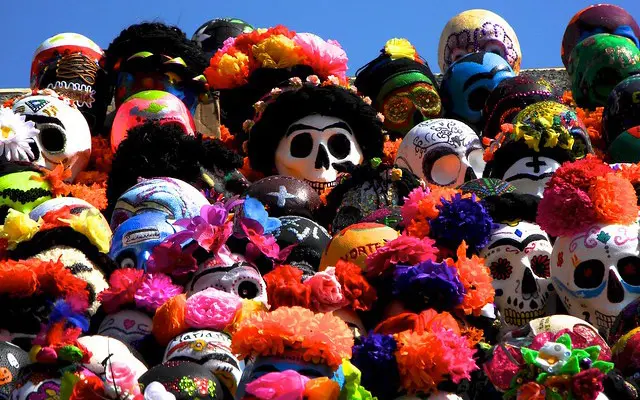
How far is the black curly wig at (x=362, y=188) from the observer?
308 inches

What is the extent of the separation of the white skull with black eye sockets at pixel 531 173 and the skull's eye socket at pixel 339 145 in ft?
4.07

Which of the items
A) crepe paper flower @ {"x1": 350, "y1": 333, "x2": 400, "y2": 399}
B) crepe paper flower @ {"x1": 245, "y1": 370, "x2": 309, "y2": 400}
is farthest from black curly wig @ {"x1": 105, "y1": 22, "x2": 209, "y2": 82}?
crepe paper flower @ {"x1": 245, "y1": 370, "x2": 309, "y2": 400}

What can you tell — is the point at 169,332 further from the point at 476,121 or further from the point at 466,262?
the point at 476,121

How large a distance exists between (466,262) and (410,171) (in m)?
2.17

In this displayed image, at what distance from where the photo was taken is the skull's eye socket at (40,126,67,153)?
9148 millimetres

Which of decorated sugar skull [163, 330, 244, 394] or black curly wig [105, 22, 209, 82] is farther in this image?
black curly wig [105, 22, 209, 82]

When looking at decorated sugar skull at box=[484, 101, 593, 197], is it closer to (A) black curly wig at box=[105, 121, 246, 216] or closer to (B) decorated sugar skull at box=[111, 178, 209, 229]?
(A) black curly wig at box=[105, 121, 246, 216]

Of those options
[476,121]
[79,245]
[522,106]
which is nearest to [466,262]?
[79,245]

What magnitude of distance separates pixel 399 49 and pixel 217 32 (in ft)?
5.10

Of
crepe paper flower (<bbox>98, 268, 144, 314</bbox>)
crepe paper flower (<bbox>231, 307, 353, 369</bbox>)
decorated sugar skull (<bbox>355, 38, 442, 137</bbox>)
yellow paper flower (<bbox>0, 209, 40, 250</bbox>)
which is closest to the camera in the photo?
crepe paper flower (<bbox>231, 307, 353, 369</bbox>)

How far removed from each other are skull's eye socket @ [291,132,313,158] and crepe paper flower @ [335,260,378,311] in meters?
2.73

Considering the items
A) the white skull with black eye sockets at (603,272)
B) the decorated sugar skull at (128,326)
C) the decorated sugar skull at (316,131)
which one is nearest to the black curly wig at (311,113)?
the decorated sugar skull at (316,131)

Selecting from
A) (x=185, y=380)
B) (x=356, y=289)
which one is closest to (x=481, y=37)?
(x=356, y=289)

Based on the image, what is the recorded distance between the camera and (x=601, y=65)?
10.1 m
